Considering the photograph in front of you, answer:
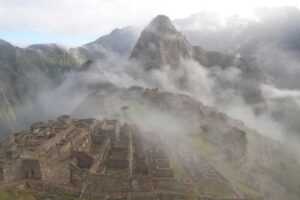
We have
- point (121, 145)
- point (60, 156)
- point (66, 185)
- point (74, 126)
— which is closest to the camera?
point (66, 185)

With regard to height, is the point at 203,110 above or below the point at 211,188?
above

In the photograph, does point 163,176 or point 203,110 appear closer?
point 163,176

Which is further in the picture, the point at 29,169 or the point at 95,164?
the point at 95,164

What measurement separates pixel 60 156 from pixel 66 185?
16260 mm

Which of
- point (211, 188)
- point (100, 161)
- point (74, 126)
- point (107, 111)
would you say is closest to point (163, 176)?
point (211, 188)

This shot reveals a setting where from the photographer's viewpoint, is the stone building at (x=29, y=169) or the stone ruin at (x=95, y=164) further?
the stone building at (x=29, y=169)

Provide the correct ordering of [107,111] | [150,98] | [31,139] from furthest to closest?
1. [150,98]
2. [107,111]
3. [31,139]

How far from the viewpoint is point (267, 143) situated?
555ft

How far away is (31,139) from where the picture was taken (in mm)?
101438

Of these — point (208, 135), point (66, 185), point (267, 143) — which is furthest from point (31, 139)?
point (267, 143)

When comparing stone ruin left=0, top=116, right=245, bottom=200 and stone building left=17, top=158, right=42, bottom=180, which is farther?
stone building left=17, top=158, right=42, bottom=180

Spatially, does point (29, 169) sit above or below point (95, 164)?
above

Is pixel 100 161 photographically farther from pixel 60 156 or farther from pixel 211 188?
pixel 211 188

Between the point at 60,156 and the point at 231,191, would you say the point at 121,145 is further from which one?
the point at 231,191
